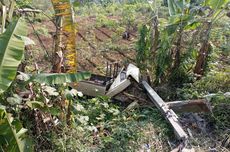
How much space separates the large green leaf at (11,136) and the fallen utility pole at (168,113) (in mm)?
1596

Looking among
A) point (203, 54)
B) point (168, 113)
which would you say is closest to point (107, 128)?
point (168, 113)

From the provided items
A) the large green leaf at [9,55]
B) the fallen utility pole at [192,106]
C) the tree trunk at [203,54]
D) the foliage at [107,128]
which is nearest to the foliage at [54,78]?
the large green leaf at [9,55]

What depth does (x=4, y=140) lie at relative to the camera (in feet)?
7.59

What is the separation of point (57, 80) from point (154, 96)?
6.18ft

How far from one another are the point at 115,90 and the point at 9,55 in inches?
83.2

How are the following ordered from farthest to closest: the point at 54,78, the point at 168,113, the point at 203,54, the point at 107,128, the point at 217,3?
the point at 203,54 → the point at 217,3 → the point at 168,113 → the point at 107,128 → the point at 54,78

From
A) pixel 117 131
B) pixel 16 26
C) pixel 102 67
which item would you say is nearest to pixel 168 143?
pixel 117 131


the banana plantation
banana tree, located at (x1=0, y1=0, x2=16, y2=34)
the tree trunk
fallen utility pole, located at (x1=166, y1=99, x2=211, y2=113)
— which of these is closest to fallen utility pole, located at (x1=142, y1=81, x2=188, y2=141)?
the banana plantation

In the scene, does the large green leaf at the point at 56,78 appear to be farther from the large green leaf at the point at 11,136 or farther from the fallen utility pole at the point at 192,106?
the fallen utility pole at the point at 192,106

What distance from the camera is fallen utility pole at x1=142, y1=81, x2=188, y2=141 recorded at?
10.3 ft

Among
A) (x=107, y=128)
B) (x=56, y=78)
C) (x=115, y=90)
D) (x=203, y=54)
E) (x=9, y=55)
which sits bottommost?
(x=107, y=128)

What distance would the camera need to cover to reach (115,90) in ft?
13.4

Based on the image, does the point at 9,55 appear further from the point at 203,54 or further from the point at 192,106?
the point at 203,54

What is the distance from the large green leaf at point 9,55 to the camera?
2.12 metres
